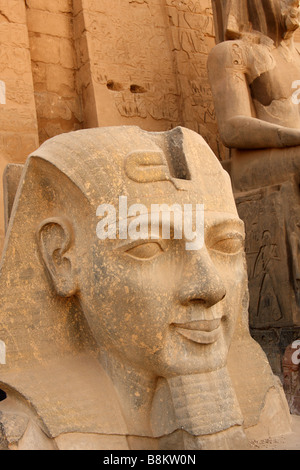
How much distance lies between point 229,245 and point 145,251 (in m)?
0.37

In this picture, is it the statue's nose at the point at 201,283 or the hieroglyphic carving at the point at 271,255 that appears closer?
the statue's nose at the point at 201,283

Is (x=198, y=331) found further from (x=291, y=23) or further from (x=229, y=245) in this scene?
(x=291, y=23)

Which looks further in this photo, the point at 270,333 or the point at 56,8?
the point at 56,8

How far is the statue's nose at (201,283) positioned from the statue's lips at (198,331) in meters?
0.07

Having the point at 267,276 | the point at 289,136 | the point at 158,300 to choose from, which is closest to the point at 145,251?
the point at 158,300

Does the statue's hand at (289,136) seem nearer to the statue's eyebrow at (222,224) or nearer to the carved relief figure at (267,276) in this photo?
the carved relief figure at (267,276)

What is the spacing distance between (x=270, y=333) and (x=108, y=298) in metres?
2.52

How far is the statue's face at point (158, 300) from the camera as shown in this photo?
2.25 m

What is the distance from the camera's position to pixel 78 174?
7.75 ft

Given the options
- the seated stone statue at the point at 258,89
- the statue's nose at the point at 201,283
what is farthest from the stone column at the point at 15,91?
the statue's nose at the point at 201,283

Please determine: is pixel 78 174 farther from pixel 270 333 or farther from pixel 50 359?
pixel 270 333

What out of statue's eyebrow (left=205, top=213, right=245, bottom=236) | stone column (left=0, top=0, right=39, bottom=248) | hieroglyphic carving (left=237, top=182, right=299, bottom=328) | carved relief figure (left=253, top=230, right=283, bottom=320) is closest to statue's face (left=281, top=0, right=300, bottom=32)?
hieroglyphic carving (left=237, top=182, right=299, bottom=328)

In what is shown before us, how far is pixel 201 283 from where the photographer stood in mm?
2236
